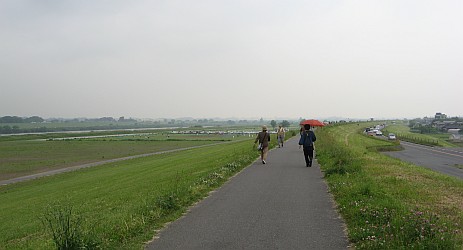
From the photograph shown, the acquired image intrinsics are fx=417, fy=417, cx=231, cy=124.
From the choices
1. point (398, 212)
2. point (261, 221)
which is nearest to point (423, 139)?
point (398, 212)

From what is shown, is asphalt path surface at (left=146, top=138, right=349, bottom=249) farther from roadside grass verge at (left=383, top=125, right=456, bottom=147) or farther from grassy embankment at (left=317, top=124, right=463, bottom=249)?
roadside grass verge at (left=383, top=125, right=456, bottom=147)

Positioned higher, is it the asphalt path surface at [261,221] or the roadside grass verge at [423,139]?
the asphalt path surface at [261,221]

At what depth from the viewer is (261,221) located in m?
7.73

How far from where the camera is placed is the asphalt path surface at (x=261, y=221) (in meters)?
6.38

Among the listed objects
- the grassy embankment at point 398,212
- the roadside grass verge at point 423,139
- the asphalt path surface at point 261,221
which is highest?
the grassy embankment at point 398,212

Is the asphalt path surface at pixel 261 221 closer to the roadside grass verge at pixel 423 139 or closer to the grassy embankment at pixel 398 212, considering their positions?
the grassy embankment at pixel 398 212

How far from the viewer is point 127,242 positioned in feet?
21.6

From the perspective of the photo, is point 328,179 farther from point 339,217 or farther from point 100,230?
point 100,230

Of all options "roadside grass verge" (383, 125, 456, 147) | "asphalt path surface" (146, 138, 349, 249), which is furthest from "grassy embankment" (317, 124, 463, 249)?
"roadside grass verge" (383, 125, 456, 147)

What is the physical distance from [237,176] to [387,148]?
38523mm

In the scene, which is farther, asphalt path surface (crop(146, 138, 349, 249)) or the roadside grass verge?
the roadside grass verge

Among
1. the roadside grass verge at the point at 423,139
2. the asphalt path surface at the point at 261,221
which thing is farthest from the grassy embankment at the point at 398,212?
the roadside grass verge at the point at 423,139

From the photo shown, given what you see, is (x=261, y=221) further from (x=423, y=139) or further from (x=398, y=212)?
→ (x=423, y=139)

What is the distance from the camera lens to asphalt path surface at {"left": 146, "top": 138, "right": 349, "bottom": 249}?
251 inches
